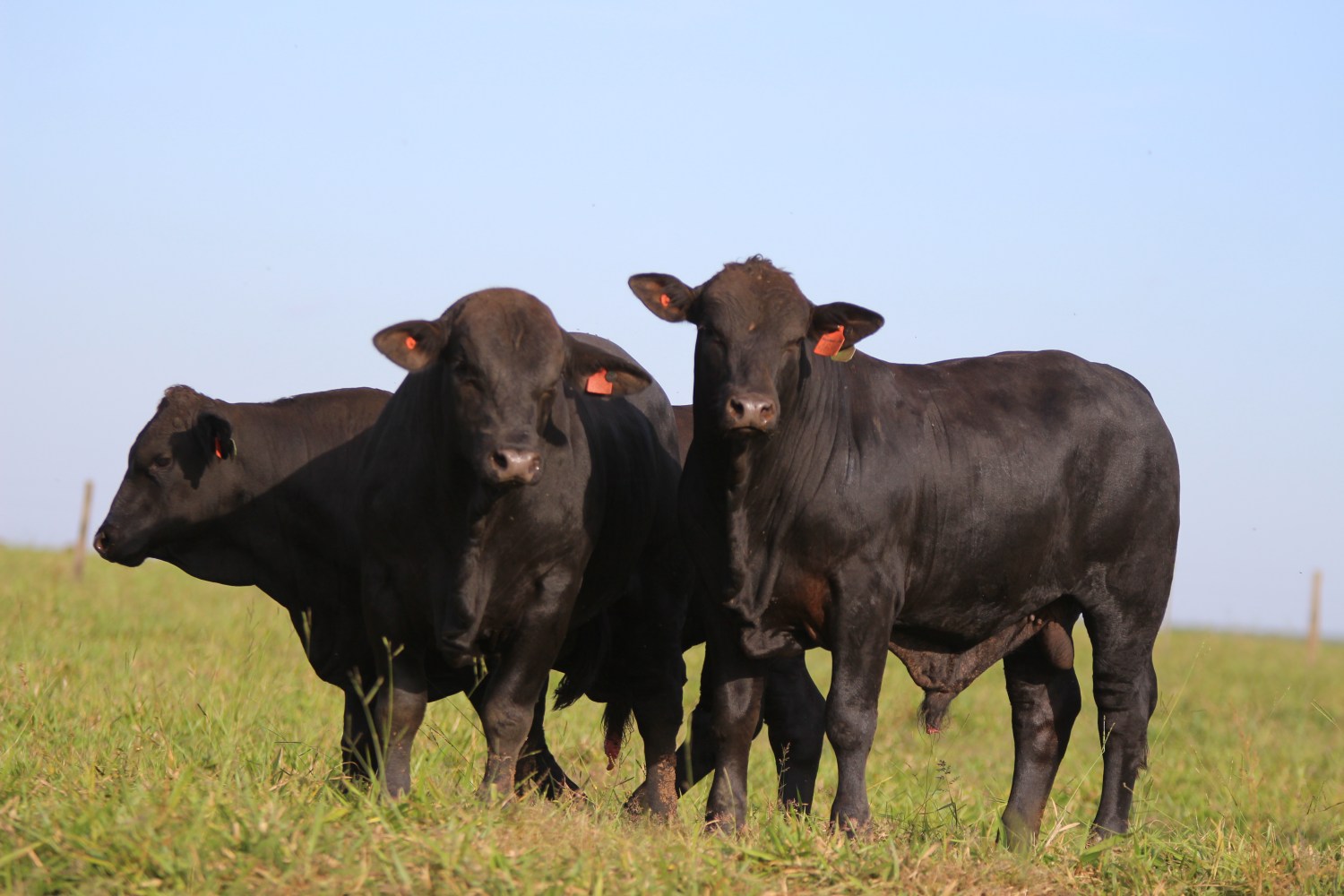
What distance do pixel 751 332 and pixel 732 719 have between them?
1681 millimetres

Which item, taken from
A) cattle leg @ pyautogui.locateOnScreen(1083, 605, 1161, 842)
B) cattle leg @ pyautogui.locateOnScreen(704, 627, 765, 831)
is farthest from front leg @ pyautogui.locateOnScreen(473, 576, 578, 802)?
cattle leg @ pyautogui.locateOnScreen(1083, 605, 1161, 842)

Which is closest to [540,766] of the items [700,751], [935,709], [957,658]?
[700,751]

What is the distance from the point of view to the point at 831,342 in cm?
641

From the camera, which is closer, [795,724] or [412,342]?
[412,342]

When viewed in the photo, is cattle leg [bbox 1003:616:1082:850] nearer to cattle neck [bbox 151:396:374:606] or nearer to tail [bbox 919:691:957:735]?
tail [bbox 919:691:957:735]

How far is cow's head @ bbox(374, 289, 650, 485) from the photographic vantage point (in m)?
5.75

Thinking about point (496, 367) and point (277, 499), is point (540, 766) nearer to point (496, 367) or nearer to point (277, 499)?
point (277, 499)

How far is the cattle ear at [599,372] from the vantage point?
6461mm

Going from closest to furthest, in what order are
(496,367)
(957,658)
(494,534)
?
1. (496,367)
2. (494,534)
3. (957,658)

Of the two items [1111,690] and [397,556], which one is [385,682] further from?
[1111,690]

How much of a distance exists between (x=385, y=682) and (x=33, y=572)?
1661cm

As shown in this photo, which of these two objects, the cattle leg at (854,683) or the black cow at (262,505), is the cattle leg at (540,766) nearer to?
the black cow at (262,505)

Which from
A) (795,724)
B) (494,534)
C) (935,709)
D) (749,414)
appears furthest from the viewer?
(795,724)

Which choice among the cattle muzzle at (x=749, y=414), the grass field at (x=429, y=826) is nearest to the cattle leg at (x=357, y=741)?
the grass field at (x=429, y=826)
